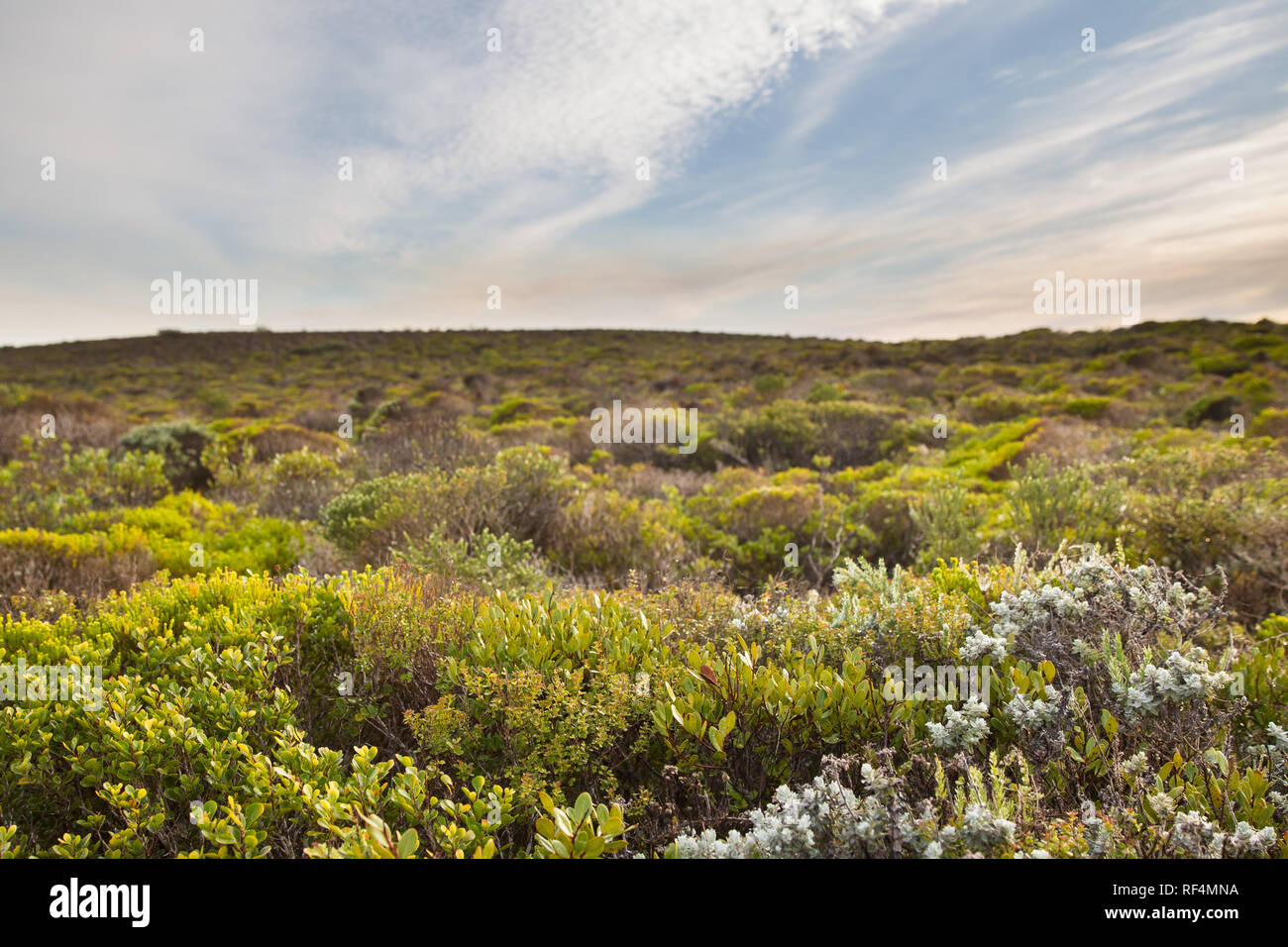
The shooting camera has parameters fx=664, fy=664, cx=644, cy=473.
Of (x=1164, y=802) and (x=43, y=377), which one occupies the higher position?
(x=43, y=377)

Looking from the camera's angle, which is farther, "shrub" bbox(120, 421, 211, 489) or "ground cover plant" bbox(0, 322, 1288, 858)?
"shrub" bbox(120, 421, 211, 489)

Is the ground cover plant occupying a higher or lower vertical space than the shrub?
lower

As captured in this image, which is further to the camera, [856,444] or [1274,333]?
[1274,333]

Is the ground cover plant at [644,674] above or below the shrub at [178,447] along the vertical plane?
below

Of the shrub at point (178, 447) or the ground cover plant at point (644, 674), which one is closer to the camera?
the ground cover plant at point (644, 674)

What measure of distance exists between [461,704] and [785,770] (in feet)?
4.56

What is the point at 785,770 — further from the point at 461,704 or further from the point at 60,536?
the point at 60,536

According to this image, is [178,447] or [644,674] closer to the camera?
[644,674]

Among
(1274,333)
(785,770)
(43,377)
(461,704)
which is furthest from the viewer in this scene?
(43,377)

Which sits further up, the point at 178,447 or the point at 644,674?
the point at 178,447
